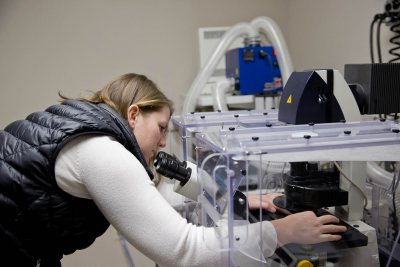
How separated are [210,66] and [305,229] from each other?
147cm

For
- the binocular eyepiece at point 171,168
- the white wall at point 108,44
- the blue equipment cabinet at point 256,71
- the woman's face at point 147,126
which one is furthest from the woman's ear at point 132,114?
the white wall at point 108,44

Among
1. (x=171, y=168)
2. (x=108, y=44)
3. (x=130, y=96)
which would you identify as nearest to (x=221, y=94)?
(x=108, y=44)

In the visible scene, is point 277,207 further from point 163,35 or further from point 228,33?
point 163,35

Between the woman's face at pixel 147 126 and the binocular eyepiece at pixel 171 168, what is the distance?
0.11 m

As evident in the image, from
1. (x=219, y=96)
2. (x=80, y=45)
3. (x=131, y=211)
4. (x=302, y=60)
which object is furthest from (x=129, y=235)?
(x=302, y=60)

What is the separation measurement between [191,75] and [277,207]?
5.65 feet

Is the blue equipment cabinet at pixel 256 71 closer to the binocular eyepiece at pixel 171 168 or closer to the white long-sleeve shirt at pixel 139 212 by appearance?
the binocular eyepiece at pixel 171 168

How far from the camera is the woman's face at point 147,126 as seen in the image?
105 centimetres

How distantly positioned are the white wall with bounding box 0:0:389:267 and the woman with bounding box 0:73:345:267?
4.11ft

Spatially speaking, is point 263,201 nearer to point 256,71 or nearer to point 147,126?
point 147,126

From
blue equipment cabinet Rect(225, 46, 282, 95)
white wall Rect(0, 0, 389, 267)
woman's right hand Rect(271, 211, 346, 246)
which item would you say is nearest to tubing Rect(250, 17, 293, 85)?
blue equipment cabinet Rect(225, 46, 282, 95)

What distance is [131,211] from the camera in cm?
81

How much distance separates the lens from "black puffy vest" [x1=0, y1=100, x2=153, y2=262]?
0.88 m

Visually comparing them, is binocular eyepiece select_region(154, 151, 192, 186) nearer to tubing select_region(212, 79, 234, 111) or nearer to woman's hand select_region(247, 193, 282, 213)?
woman's hand select_region(247, 193, 282, 213)
